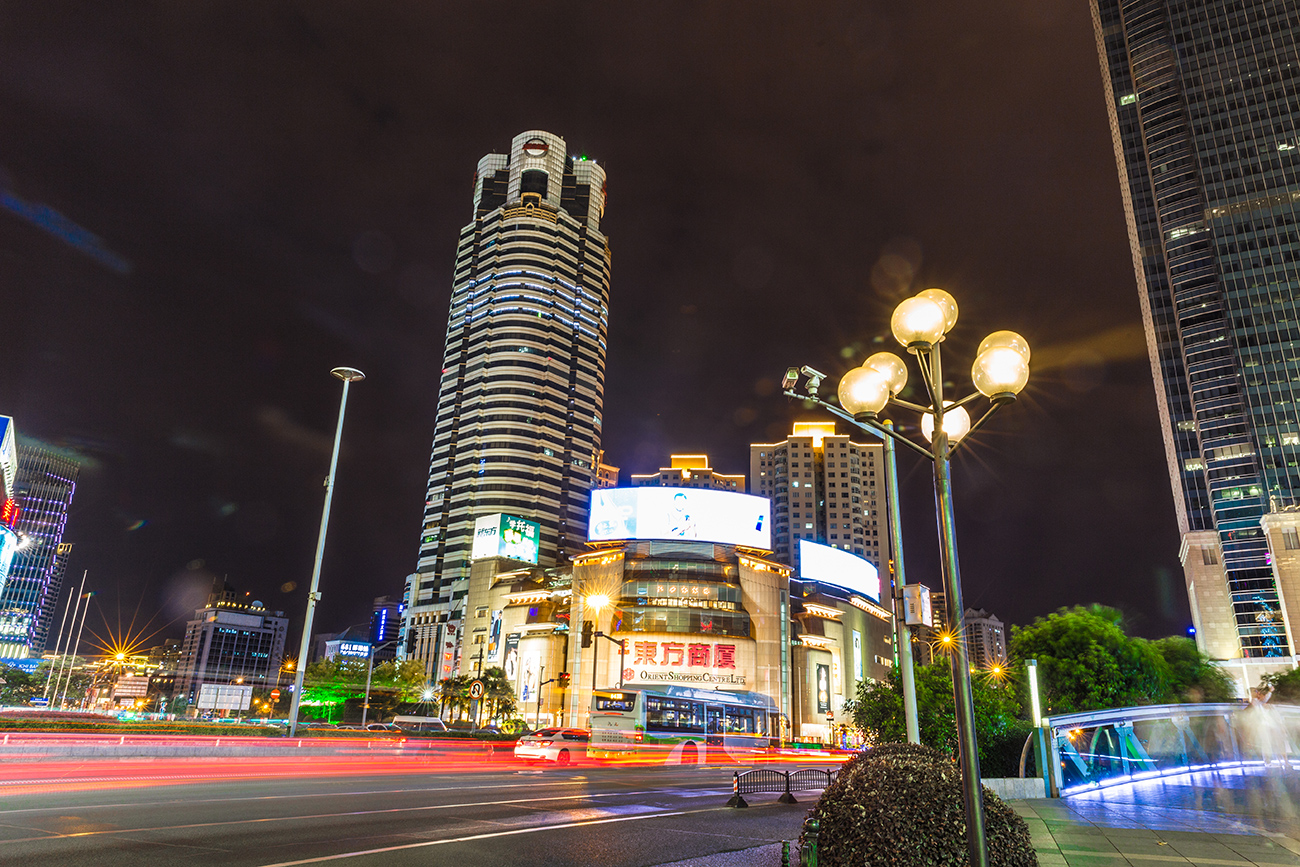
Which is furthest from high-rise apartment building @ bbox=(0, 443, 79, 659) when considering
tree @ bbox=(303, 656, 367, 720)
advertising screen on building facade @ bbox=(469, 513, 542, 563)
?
advertising screen on building facade @ bbox=(469, 513, 542, 563)

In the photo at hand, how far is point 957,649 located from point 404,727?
5179 centimetres

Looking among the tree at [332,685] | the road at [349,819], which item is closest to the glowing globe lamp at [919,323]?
the road at [349,819]

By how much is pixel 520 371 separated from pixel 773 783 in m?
125

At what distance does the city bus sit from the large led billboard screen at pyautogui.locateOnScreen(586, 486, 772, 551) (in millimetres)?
33483

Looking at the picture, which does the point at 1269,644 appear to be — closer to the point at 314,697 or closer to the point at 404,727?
the point at 404,727

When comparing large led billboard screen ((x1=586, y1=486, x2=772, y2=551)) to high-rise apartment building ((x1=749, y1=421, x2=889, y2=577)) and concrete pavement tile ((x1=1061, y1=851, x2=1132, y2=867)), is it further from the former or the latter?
high-rise apartment building ((x1=749, y1=421, x2=889, y2=577))

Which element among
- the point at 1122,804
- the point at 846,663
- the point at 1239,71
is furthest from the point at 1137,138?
the point at 1122,804

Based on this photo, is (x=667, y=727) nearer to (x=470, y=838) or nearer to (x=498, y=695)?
(x=470, y=838)

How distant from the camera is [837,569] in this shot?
95.3m

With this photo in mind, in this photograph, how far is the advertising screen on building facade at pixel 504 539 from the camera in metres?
112

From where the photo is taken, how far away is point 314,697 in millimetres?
88938

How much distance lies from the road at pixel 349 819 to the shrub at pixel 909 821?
3952 millimetres

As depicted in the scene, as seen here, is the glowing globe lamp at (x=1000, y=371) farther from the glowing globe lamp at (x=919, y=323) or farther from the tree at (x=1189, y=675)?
the tree at (x=1189, y=675)

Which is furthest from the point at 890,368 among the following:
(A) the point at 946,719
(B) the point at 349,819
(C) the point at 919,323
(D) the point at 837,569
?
(D) the point at 837,569
